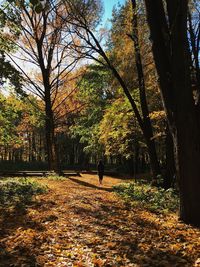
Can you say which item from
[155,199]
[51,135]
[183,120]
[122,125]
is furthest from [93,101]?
[183,120]

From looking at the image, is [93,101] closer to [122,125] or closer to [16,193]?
[122,125]

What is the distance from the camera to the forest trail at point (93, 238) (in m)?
5.54

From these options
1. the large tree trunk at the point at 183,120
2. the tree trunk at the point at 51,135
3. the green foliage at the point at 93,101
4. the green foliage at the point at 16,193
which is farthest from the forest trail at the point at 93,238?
the green foliage at the point at 93,101

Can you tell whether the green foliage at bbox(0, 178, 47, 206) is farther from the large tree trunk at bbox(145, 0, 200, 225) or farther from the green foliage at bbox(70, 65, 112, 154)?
the green foliage at bbox(70, 65, 112, 154)

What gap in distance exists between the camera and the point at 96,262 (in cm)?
538

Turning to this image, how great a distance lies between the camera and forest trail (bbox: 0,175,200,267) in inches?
A: 218

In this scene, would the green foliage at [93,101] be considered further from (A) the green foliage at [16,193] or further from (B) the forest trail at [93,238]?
(B) the forest trail at [93,238]

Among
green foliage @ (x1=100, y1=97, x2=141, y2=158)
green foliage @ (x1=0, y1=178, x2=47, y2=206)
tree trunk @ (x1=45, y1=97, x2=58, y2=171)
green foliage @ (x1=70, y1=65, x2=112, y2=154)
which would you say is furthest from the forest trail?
green foliage @ (x1=70, y1=65, x2=112, y2=154)

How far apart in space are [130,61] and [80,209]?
1832 centimetres

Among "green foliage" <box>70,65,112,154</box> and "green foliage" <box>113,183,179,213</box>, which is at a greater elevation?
"green foliage" <box>70,65,112,154</box>

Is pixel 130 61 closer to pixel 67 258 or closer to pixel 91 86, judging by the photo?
pixel 91 86

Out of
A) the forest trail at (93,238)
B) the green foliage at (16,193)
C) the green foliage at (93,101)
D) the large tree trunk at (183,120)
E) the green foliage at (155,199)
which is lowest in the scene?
the forest trail at (93,238)

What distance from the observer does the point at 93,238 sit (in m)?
6.70

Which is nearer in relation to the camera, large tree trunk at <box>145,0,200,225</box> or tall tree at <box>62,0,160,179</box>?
large tree trunk at <box>145,0,200,225</box>
